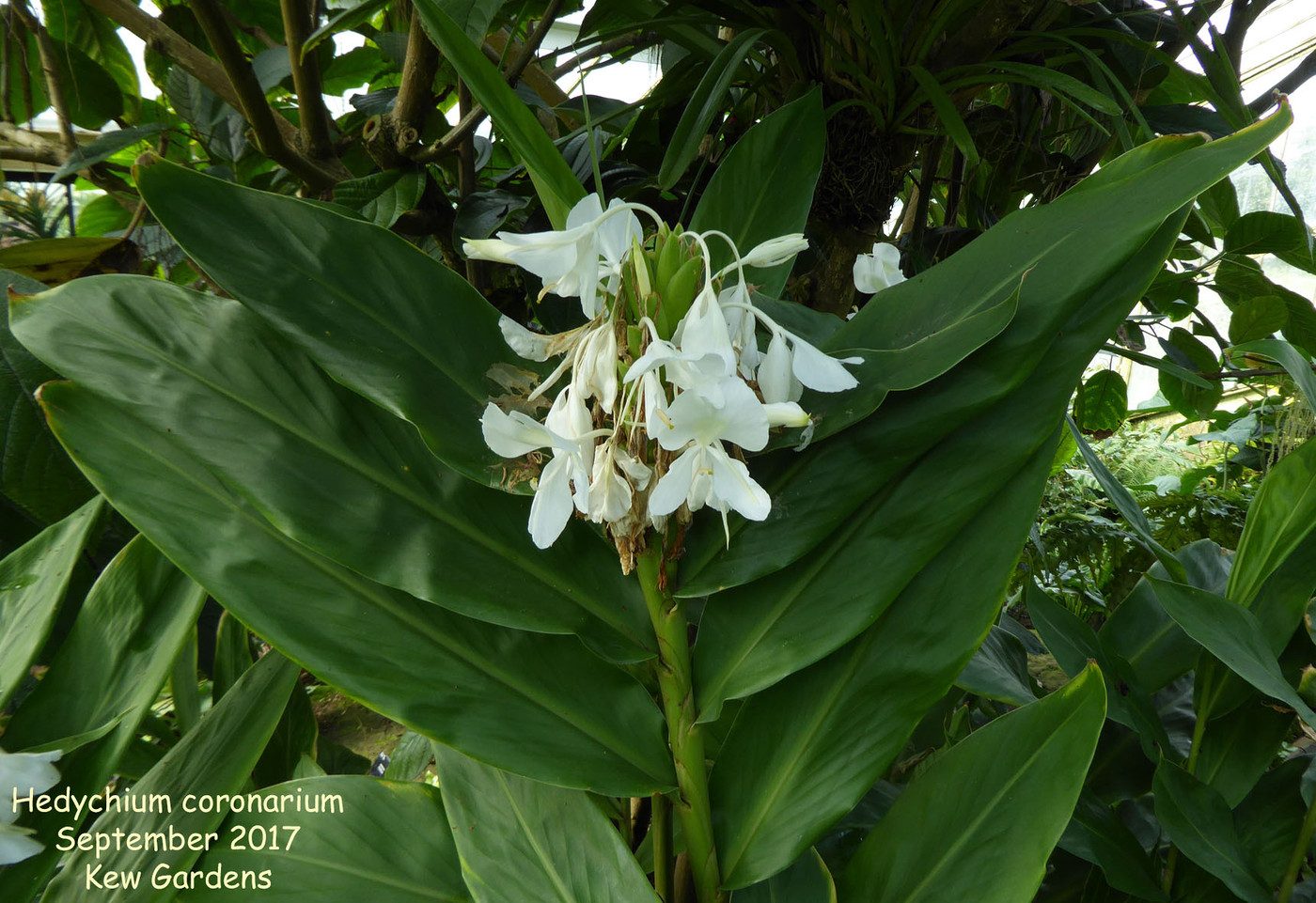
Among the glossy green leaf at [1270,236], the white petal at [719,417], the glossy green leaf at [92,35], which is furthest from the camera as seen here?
the glossy green leaf at [92,35]

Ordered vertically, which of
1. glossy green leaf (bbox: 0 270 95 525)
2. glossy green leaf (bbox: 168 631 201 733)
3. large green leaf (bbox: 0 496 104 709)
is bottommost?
glossy green leaf (bbox: 168 631 201 733)

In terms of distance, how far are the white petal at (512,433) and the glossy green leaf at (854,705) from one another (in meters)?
0.12

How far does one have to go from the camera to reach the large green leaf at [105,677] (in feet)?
1.14

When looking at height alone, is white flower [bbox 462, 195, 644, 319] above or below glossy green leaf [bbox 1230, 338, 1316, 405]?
above

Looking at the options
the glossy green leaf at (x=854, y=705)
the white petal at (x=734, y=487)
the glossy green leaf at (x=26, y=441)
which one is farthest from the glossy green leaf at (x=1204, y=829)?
the glossy green leaf at (x=26, y=441)

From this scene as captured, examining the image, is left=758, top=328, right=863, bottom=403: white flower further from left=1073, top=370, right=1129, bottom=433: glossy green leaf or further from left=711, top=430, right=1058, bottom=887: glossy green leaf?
left=1073, top=370, right=1129, bottom=433: glossy green leaf

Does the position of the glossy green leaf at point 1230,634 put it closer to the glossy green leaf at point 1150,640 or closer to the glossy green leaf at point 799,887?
the glossy green leaf at point 1150,640

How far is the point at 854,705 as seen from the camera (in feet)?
1.06

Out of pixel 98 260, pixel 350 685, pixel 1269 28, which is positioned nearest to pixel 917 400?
pixel 350 685

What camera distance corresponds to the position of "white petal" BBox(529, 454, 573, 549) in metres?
0.29

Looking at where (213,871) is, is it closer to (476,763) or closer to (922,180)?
(476,763)

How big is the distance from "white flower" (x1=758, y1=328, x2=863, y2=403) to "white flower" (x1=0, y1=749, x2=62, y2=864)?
364mm

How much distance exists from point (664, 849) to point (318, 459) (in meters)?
0.26

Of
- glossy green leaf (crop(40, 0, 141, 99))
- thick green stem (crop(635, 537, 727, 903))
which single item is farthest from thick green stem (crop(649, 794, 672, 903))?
A: glossy green leaf (crop(40, 0, 141, 99))
